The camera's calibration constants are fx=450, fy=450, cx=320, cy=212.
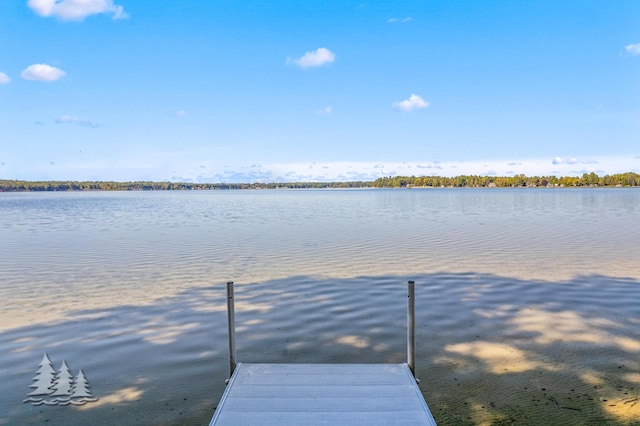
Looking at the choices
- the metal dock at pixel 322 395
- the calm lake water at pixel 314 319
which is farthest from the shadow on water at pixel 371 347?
the metal dock at pixel 322 395

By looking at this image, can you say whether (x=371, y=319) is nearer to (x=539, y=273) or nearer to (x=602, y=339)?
(x=602, y=339)

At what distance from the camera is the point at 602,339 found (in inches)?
312

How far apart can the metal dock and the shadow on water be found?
493 millimetres

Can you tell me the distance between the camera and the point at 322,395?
5422 millimetres

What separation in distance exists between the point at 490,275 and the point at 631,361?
21.0 feet

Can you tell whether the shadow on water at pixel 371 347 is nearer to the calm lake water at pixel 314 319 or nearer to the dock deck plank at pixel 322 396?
the calm lake water at pixel 314 319

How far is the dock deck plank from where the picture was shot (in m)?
4.88

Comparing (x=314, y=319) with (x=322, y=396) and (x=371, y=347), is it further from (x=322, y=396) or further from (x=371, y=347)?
(x=322, y=396)

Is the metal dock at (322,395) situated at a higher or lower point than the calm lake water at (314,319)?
higher

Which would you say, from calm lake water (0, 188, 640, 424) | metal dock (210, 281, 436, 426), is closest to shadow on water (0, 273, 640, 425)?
calm lake water (0, 188, 640, 424)

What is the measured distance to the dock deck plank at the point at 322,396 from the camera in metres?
4.88

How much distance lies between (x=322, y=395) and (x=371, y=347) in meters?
2.36

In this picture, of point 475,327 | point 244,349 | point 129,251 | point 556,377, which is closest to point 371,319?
point 475,327

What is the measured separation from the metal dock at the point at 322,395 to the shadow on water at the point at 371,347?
19.4 inches
